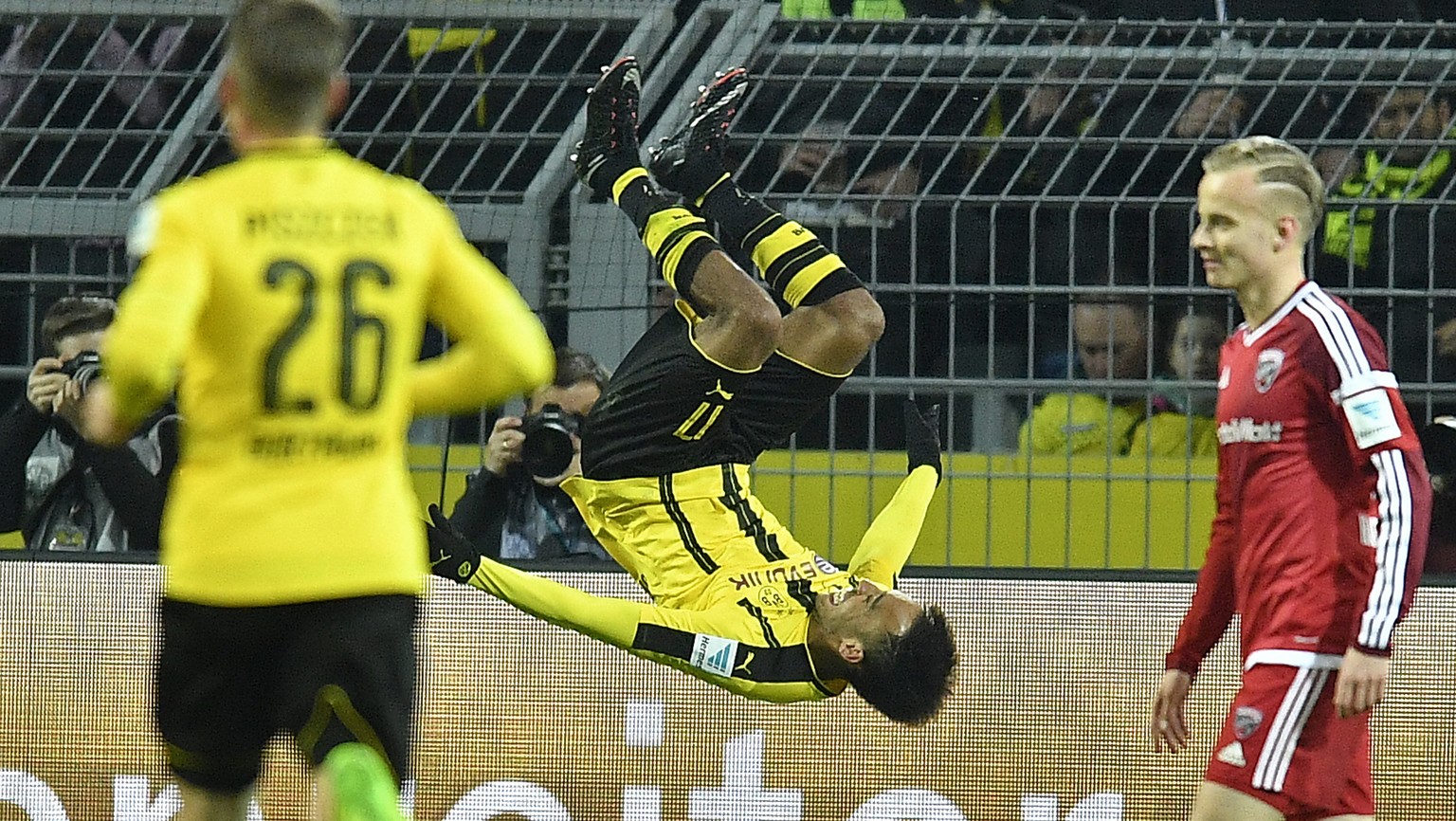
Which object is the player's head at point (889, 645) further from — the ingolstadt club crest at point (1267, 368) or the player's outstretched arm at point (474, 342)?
the player's outstretched arm at point (474, 342)

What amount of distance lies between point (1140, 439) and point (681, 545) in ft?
4.30

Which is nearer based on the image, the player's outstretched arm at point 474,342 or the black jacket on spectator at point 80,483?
the player's outstretched arm at point 474,342

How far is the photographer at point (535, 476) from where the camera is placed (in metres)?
5.64

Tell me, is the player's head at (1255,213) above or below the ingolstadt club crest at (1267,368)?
above

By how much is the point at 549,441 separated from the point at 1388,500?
2.60m

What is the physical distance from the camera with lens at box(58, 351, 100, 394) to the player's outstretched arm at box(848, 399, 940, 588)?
1.94 meters

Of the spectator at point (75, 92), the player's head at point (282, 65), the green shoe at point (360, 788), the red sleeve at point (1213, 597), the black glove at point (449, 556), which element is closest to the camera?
the green shoe at point (360, 788)

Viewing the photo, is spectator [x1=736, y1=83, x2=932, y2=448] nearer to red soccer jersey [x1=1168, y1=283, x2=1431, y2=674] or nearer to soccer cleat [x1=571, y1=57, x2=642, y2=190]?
soccer cleat [x1=571, y1=57, x2=642, y2=190]

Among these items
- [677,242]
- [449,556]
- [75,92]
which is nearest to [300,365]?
[449,556]

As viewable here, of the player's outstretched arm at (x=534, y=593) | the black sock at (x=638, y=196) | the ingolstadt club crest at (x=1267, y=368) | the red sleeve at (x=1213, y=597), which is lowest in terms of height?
the red sleeve at (x=1213, y=597)

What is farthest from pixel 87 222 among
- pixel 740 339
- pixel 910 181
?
pixel 910 181

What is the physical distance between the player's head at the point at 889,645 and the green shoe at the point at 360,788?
237 centimetres

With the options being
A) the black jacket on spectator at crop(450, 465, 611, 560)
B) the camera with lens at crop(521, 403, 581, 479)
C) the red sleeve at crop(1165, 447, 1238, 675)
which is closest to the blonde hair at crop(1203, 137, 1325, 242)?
the red sleeve at crop(1165, 447, 1238, 675)

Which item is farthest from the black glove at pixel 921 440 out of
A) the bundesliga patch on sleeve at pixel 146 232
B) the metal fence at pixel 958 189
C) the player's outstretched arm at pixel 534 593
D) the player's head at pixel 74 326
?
the bundesliga patch on sleeve at pixel 146 232
